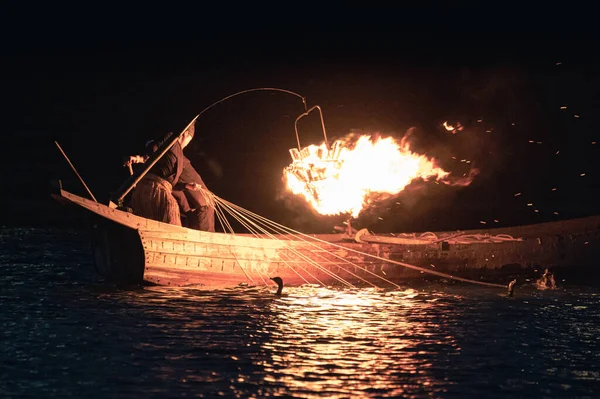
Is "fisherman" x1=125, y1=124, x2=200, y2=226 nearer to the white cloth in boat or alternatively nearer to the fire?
the white cloth in boat

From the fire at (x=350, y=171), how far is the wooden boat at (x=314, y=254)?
0.98 m

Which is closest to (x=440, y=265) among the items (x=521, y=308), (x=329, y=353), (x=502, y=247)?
(x=502, y=247)

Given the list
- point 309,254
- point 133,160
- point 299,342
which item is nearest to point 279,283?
point 309,254

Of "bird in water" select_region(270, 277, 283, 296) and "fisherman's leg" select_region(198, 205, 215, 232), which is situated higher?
"fisherman's leg" select_region(198, 205, 215, 232)

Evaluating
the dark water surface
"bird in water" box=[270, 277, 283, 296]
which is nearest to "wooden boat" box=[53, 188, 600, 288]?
the dark water surface

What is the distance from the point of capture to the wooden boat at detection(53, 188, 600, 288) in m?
23.4

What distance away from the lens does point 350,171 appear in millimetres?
26672

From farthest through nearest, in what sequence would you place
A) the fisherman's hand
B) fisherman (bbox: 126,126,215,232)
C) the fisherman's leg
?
the fisherman's leg
fisherman (bbox: 126,126,215,232)
the fisherman's hand

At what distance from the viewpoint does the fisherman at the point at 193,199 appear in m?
25.3

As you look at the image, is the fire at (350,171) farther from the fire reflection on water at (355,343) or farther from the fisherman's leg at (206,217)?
the fire reflection on water at (355,343)

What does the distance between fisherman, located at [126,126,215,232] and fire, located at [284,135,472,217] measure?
2196 mm

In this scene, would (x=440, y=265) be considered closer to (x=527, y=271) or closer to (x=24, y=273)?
(x=527, y=271)

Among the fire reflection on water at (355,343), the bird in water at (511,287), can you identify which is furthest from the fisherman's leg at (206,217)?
the bird in water at (511,287)

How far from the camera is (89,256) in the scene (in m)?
38.7
